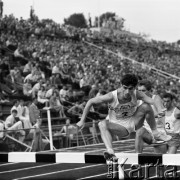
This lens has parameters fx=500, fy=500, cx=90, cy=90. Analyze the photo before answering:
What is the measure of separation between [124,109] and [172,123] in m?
1.72

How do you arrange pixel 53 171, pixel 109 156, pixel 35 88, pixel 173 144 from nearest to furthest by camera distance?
pixel 109 156
pixel 173 144
pixel 53 171
pixel 35 88

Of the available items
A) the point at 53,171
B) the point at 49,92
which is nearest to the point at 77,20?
the point at 49,92

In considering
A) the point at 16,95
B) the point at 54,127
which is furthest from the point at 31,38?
the point at 54,127

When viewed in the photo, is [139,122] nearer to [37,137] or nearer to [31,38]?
[37,137]

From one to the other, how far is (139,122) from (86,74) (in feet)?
51.6

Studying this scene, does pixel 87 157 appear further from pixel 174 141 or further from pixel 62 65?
pixel 62 65

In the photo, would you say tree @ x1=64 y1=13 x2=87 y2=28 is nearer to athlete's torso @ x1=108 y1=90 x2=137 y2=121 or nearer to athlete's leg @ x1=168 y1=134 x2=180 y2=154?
athlete's leg @ x1=168 y1=134 x2=180 y2=154

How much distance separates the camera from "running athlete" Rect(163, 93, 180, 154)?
9.54 meters

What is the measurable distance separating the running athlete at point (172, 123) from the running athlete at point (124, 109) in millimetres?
1121

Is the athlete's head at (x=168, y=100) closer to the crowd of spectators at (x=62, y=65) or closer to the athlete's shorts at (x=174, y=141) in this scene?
the athlete's shorts at (x=174, y=141)

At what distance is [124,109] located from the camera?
8.32 m

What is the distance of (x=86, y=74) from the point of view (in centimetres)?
2416

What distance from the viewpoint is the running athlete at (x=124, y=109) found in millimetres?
8117

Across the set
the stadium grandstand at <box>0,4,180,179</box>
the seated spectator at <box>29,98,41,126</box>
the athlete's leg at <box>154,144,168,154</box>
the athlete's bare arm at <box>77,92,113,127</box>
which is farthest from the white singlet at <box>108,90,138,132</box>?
the seated spectator at <box>29,98,41,126</box>
